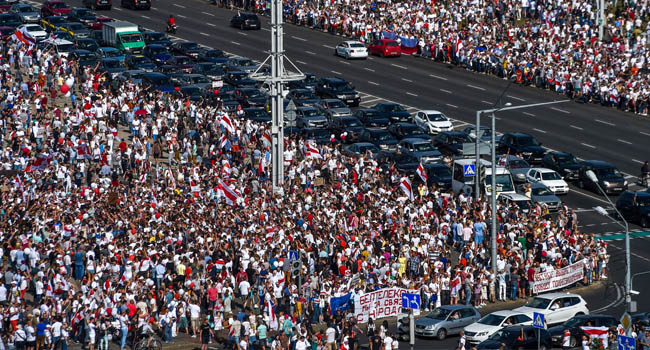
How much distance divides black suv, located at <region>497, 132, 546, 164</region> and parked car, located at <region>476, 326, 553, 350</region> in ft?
75.5

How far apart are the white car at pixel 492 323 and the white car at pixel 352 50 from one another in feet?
138

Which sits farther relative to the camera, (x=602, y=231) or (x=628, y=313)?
(x=602, y=231)

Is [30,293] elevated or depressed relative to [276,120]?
depressed

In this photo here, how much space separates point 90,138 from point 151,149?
3314mm

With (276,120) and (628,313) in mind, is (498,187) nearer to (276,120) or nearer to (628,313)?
(276,120)

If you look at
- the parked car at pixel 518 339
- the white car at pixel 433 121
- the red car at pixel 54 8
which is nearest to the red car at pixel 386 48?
the white car at pixel 433 121

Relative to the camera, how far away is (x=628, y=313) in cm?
3894

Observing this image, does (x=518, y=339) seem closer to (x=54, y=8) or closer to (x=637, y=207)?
(x=637, y=207)

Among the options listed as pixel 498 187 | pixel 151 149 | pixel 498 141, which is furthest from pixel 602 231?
pixel 151 149

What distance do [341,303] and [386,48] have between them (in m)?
40.7

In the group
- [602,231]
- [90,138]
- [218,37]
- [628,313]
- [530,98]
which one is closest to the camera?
[628,313]

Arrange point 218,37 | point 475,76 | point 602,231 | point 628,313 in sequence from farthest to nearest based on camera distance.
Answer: point 218,37 → point 475,76 → point 602,231 → point 628,313

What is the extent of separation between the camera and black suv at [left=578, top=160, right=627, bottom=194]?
198ft

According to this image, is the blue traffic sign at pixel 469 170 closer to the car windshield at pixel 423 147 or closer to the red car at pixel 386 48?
the car windshield at pixel 423 147
